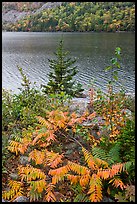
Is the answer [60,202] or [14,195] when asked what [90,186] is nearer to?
[60,202]

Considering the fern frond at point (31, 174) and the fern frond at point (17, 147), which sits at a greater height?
the fern frond at point (17, 147)

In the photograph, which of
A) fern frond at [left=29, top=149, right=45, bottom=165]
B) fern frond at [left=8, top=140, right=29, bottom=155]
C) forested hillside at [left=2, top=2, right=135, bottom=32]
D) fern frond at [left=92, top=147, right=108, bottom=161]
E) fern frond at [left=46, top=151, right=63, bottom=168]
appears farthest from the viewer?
forested hillside at [left=2, top=2, right=135, bottom=32]

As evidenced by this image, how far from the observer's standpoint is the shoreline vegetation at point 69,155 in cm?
476

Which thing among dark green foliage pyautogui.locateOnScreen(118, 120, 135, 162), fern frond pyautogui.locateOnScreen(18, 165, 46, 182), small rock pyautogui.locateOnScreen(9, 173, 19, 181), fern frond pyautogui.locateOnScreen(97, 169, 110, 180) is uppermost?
dark green foliage pyautogui.locateOnScreen(118, 120, 135, 162)

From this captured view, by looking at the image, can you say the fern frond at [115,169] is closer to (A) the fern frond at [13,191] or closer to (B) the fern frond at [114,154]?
(B) the fern frond at [114,154]

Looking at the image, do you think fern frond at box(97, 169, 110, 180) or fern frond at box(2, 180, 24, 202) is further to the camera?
fern frond at box(2, 180, 24, 202)

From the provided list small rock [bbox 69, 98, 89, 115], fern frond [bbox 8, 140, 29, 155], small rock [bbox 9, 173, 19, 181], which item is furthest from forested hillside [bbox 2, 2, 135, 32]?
small rock [bbox 9, 173, 19, 181]

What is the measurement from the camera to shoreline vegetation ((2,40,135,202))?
4.76m

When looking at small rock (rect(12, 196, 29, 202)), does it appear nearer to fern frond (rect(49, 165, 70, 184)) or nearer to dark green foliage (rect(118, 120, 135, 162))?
fern frond (rect(49, 165, 70, 184))

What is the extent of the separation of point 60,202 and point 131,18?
87.8m

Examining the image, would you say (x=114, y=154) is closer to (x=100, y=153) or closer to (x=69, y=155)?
(x=100, y=153)

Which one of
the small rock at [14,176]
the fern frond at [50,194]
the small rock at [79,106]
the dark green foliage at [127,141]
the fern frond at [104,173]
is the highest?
the small rock at [79,106]

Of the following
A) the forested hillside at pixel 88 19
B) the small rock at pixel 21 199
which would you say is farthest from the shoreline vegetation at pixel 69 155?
the forested hillside at pixel 88 19

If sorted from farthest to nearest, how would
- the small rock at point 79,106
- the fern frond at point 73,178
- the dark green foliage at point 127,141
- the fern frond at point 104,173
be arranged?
1. the small rock at point 79,106
2. the dark green foliage at point 127,141
3. the fern frond at point 73,178
4. the fern frond at point 104,173
